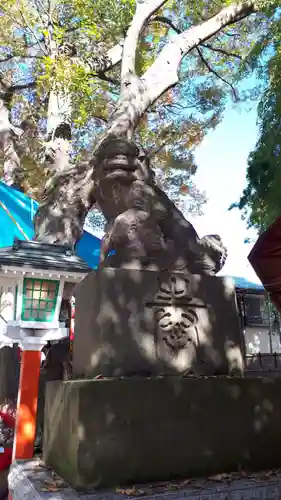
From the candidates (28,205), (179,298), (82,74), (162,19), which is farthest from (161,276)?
(162,19)

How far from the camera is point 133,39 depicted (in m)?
10.9

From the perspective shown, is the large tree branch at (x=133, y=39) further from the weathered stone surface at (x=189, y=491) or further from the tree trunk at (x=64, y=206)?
the weathered stone surface at (x=189, y=491)

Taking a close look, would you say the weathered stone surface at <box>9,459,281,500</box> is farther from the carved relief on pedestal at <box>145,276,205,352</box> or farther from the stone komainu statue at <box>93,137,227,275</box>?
the stone komainu statue at <box>93,137,227,275</box>

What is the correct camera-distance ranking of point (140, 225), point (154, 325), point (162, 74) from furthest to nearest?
1. point (162, 74)
2. point (140, 225)
3. point (154, 325)

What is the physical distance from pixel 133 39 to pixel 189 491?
1086cm

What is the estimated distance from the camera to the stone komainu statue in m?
4.29

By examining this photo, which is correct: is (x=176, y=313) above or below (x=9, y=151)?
below

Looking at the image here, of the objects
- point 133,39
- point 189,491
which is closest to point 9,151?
point 133,39

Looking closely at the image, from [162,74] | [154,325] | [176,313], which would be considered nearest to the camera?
[154,325]

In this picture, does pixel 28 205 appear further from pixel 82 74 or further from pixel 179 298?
pixel 179 298

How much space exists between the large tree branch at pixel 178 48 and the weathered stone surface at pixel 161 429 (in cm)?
926

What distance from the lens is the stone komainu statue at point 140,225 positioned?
4289 mm

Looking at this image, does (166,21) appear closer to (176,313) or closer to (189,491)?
(176,313)

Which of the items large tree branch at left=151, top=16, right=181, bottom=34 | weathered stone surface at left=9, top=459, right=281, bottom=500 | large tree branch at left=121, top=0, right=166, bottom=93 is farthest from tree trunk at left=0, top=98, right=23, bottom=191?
weathered stone surface at left=9, top=459, right=281, bottom=500
